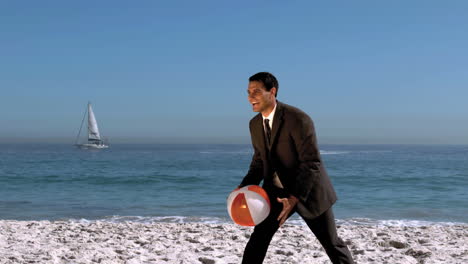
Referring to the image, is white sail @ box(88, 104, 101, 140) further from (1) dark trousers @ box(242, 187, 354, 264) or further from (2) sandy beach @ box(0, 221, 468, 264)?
(1) dark trousers @ box(242, 187, 354, 264)

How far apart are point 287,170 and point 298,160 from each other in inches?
4.1

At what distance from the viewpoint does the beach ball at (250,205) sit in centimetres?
299

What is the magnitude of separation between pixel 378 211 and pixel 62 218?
8.29 m

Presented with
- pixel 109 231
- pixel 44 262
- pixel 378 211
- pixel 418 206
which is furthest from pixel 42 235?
pixel 418 206

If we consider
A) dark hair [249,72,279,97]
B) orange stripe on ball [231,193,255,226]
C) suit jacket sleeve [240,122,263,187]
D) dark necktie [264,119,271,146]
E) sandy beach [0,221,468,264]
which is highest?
dark hair [249,72,279,97]

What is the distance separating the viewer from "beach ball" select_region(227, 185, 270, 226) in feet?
9.82

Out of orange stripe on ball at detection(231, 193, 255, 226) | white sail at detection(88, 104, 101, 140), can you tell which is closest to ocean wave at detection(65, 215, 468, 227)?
orange stripe on ball at detection(231, 193, 255, 226)

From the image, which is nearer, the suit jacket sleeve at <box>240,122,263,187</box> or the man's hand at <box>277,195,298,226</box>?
the man's hand at <box>277,195,298,226</box>

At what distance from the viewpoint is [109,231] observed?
25.8 feet

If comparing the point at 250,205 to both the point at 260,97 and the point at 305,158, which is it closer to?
the point at 305,158

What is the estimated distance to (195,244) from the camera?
658 centimetres

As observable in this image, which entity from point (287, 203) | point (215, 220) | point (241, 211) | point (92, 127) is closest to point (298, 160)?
point (287, 203)

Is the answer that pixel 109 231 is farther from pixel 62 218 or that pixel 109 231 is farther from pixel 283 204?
pixel 283 204

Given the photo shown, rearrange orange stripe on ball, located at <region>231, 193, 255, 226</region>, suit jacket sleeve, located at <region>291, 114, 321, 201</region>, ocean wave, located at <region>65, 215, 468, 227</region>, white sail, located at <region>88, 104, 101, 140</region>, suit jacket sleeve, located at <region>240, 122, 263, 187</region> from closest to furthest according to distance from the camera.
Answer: suit jacket sleeve, located at <region>291, 114, 321, 201</region> < orange stripe on ball, located at <region>231, 193, 255, 226</region> < suit jacket sleeve, located at <region>240, 122, 263, 187</region> < ocean wave, located at <region>65, 215, 468, 227</region> < white sail, located at <region>88, 104, 101, 140</region>
